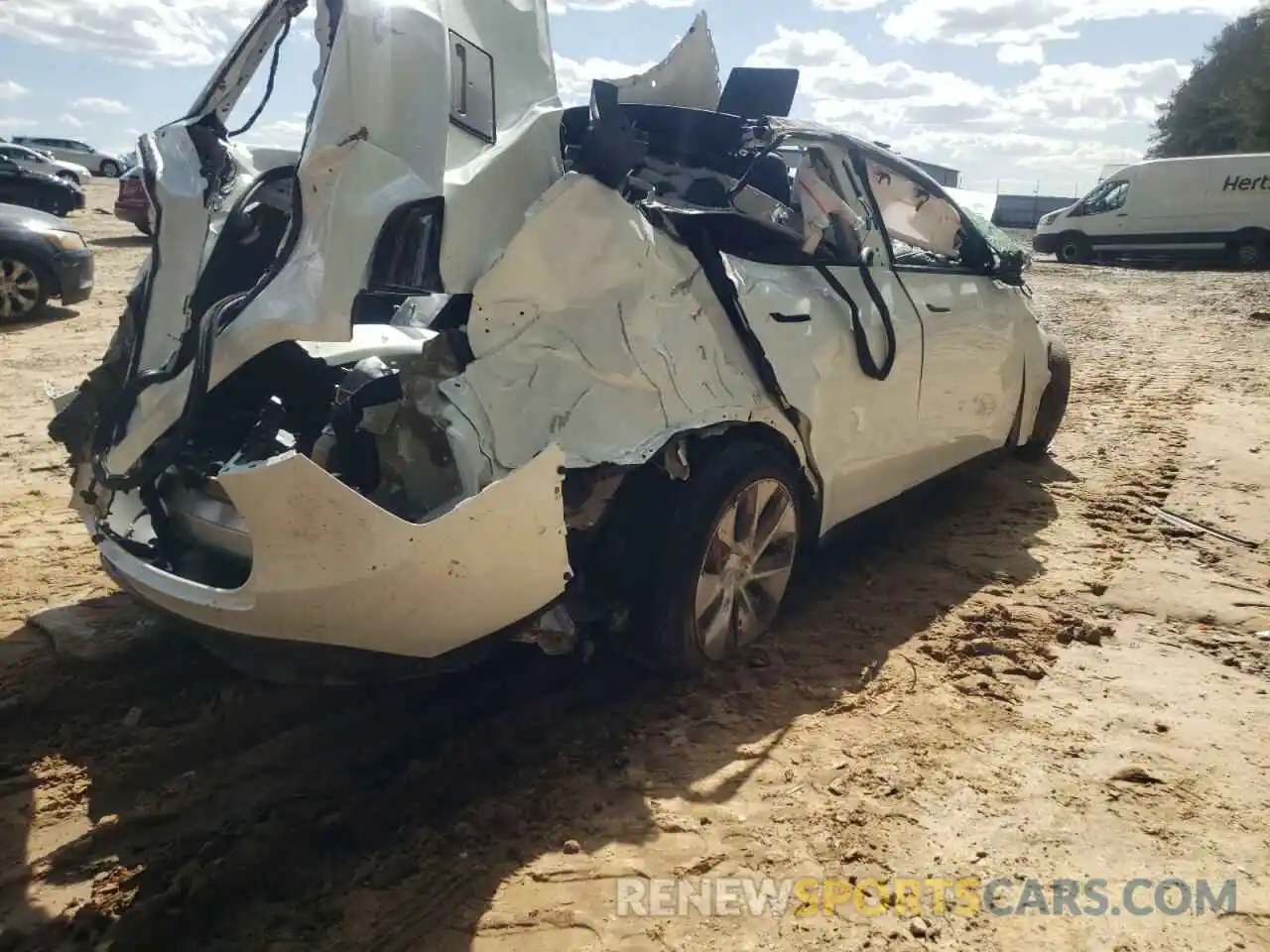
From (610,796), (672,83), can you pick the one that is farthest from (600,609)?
(672,83)

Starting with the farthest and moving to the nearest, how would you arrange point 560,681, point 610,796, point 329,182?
point 560,681, point 610,796, point 329,182

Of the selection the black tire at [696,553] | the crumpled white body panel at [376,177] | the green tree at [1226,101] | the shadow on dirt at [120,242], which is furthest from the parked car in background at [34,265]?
the green tree at [1226,101]

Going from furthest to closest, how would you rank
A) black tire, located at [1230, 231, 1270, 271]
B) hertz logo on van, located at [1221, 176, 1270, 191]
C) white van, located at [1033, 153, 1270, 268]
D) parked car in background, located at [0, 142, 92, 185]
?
parked car in background, located at [0, 142, 92, 185] < black tire, located at [1230, 231, 1270, 271] < white van, located at [1033, 153, 1270, 268] < hertz logo on van, located at [1221, 176, 1270, 191]

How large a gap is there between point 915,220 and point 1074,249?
65.3 feet

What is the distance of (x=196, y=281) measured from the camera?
3082mm

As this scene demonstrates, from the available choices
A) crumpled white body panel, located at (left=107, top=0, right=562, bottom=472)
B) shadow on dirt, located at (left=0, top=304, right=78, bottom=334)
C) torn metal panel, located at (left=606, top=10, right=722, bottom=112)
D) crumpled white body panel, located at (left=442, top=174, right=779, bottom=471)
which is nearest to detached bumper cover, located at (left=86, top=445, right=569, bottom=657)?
crumpled white body panel, located at (left=442, top=174, right=779, bottom=471)

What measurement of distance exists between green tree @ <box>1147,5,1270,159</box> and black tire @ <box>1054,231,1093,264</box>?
648 inches

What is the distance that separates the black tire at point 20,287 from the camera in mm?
9562

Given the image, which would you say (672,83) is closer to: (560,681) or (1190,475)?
(560,681)

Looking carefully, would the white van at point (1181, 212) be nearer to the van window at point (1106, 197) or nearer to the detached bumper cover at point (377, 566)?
the van window at point (1106, 197)

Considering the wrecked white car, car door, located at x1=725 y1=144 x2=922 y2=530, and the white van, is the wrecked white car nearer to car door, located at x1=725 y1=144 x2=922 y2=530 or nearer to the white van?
car door, located at x1=725 y1=144 x2=922 y2=530

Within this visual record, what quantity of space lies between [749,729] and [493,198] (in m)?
1.81

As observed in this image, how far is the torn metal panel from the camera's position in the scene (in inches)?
143

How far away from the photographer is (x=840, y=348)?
12.0ft
